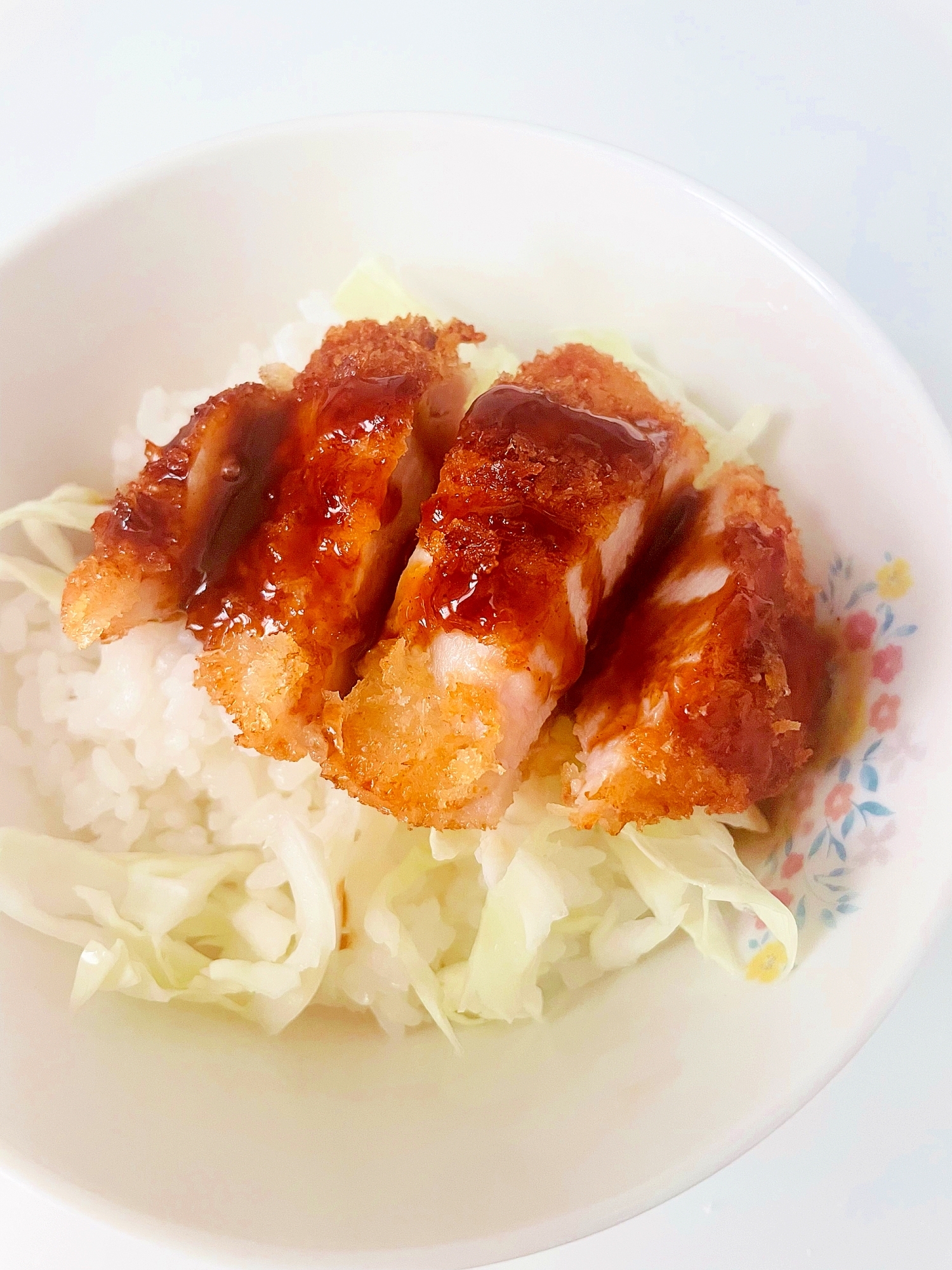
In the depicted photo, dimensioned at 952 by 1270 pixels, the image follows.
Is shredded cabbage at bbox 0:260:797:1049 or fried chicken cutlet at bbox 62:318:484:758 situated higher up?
A: fried chicken cutlet at bbox 62:318:484:758

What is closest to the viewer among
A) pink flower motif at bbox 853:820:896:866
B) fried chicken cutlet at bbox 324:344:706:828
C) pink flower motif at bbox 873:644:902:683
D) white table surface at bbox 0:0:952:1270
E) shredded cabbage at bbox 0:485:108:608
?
fried chicken cutlet at bbox 324:344:706:828

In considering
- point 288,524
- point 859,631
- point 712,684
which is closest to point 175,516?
point 288,524

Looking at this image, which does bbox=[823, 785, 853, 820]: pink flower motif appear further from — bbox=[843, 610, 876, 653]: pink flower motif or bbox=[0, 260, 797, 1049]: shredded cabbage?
bbox=[843, 610, 876, 653]: pink flower motif

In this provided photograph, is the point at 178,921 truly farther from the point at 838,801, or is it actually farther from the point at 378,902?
the point at 838,801

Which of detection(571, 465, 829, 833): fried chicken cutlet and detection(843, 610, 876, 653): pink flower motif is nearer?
detection(571, 465, 829, 833): fried chicken cutlet

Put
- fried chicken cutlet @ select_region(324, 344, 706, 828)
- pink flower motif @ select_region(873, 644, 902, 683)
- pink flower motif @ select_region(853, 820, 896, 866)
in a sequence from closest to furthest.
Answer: fried chicken cutlet @ select_region(324, 344, 706, 828) → pink flower motif @ select_region(853, 820, 896, 866) → pink flower motif @ select_region(873, 644, 902, 683)

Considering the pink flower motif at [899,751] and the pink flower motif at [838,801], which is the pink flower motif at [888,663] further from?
the pink flower motif at [838,801]

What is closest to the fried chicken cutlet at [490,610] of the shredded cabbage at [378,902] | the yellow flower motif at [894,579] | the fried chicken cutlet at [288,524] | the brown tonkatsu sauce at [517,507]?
the brown tonkatsu sauce at [517,507]

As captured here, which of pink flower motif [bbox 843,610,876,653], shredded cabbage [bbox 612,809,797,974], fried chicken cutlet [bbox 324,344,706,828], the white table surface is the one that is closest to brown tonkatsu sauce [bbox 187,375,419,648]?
fried chicken cutlet [bbox 324,344,706,828]
